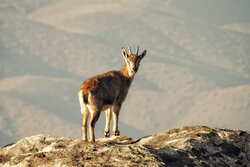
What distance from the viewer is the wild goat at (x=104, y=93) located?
17.1 meters

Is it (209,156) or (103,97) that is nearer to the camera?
(209,156)

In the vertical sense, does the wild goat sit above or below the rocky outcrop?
above

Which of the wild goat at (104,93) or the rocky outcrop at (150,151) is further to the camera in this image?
the wild goat at (104,93)

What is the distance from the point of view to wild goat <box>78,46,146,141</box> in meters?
17.1

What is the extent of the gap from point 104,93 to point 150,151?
7.55 metres

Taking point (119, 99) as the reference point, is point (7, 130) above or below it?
below

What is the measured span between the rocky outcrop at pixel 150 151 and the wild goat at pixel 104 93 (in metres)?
4.03

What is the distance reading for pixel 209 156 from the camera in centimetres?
1115

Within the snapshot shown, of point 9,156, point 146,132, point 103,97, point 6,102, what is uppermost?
point 103,97

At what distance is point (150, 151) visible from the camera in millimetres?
10383

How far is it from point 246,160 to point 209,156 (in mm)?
1020

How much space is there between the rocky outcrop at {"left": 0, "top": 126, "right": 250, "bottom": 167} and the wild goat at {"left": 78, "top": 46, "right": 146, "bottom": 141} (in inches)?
159

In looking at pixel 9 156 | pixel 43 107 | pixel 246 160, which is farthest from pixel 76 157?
pixel 43 107

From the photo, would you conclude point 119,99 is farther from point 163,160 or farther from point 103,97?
point 163,160
